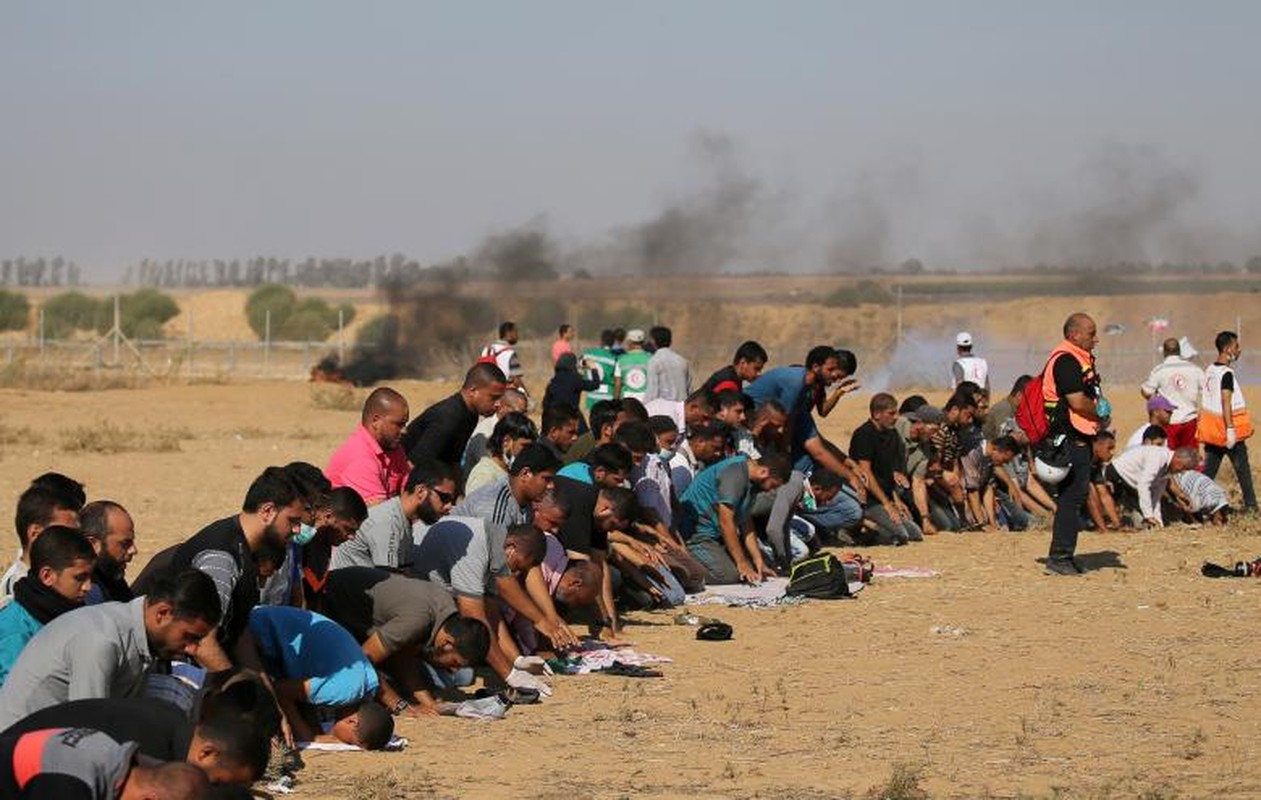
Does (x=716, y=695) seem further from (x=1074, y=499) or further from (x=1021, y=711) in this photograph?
(x=1074, y=499)

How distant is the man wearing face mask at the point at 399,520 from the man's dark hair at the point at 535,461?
0.64m

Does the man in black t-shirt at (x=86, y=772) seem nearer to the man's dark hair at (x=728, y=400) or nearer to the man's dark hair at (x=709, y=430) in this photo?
the man's dark hair at (x=709, y=430)

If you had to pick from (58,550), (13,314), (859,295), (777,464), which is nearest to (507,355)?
(777,464)

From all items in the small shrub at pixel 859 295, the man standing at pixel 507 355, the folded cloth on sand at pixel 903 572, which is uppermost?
the small shrub at pixel 859 295

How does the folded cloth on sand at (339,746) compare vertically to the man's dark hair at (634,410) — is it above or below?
below

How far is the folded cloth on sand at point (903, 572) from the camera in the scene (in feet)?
51.3

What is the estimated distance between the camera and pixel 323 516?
9.49 metres

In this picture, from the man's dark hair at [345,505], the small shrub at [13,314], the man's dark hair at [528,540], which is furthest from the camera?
the small shrub at [13,314]

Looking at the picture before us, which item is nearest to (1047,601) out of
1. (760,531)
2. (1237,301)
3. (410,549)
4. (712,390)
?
(760,531)

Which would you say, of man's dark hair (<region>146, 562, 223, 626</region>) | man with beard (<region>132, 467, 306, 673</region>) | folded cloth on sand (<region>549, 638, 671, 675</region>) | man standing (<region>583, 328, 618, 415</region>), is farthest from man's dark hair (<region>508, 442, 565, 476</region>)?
man standing (<region>583, 328, 618, 415</region>)

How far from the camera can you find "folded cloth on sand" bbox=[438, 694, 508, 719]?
987 cm

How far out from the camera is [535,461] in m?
11.4

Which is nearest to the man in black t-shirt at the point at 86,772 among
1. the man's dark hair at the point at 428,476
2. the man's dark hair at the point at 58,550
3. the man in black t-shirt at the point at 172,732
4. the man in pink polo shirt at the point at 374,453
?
the man in black t-shirt at the point at 172,732

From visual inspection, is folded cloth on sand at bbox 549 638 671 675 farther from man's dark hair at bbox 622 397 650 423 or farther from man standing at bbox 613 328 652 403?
man standing at bbox 613 328 652 403
